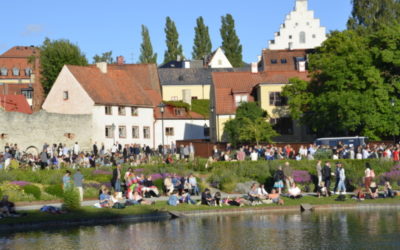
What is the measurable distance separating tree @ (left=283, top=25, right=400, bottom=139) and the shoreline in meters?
23.9

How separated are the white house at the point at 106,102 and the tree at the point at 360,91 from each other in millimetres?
18946

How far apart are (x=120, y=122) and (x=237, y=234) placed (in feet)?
159

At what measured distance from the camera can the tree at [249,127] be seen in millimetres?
67356

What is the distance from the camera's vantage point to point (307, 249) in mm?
25906

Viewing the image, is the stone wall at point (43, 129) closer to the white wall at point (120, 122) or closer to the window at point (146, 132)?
the white wall at point (120, 122)

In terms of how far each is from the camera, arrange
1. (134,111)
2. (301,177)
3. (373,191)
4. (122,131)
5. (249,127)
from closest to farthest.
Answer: (373,191) < (301,177) < (249,127) < (122,131) < (134,111)

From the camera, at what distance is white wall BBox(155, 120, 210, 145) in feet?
271

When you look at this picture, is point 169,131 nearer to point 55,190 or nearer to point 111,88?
point 111,88

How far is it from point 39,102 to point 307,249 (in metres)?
72.6

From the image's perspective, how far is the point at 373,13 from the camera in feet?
308

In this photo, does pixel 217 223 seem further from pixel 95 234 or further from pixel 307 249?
pixel 307 249

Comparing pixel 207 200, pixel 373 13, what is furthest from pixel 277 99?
pixel 207 200

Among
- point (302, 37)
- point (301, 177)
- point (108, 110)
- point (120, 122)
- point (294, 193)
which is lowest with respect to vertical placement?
point (294, 193)

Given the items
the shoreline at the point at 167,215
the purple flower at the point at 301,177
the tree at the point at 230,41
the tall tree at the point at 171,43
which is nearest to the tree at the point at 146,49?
the tall tree at the point at 171,43
